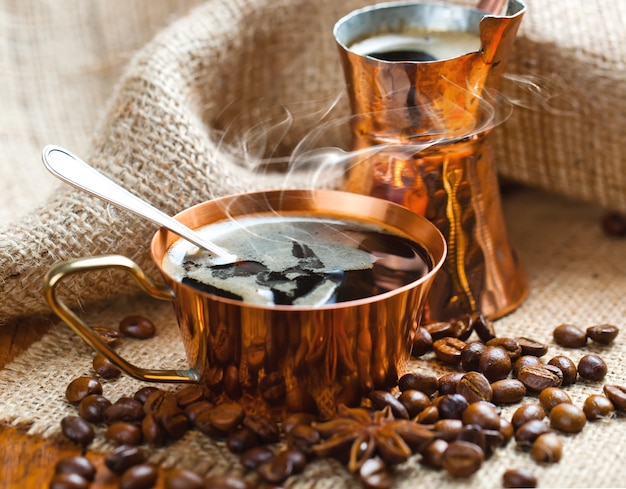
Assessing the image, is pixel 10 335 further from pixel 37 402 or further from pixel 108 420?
pixel 108 420

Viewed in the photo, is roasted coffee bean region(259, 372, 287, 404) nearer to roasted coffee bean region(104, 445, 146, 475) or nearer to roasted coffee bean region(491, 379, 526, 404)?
roasted coffee bean region(104, 445, 146, 475)

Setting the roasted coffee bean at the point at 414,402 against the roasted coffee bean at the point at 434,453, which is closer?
the roasted coffee bean at the point at 434,453

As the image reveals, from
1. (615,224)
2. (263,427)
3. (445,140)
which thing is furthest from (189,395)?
(615,224)

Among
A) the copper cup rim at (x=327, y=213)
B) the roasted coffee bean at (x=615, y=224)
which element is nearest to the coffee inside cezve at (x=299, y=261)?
the copper cup rim at (x=327, y=213)

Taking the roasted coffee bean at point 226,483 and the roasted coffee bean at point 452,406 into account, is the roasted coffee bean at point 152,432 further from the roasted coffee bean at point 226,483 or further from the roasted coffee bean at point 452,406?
the roasted coffee bean at point 452,406

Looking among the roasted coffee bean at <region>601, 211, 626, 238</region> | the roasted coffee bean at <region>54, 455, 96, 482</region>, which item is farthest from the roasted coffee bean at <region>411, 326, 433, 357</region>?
the roasted coffee bean at <region>601, 211, 626, 238</region>
